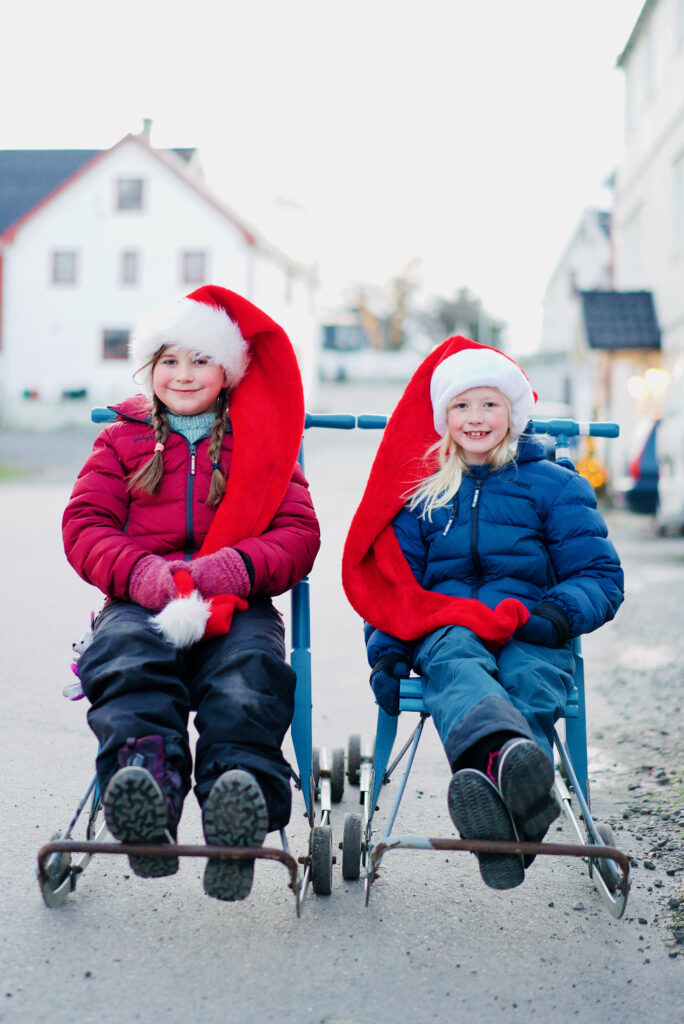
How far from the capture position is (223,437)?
11.4ft

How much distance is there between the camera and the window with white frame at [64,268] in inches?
1280

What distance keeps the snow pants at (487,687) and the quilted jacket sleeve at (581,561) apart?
0.15 m

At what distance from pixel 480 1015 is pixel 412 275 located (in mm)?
58060

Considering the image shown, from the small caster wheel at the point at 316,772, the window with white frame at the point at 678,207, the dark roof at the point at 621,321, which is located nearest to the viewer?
the small caster wheel at the point at 316,772

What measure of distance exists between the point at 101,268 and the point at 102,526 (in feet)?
102

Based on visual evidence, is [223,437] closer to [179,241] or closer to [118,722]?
[118,722]

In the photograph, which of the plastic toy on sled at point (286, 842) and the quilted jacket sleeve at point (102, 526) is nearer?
the plastic toy on sled at point (286, 842)

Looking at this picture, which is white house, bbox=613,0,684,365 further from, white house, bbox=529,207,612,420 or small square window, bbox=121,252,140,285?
small square window, bbox=121,252,140,285

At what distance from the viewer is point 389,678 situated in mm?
3070

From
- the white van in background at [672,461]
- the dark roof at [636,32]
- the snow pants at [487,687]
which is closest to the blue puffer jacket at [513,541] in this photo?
the snow pants at [487,687]

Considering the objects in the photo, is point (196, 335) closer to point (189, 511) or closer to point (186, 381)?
point (186, 381)

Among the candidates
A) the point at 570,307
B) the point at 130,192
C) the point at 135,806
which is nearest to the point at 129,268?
the point at 130,192

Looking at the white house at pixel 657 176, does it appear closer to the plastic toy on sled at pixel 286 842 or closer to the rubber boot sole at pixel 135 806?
the plastic toy on sled at pixel 286 842

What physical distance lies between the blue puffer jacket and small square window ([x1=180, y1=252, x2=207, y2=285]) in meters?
30.1
